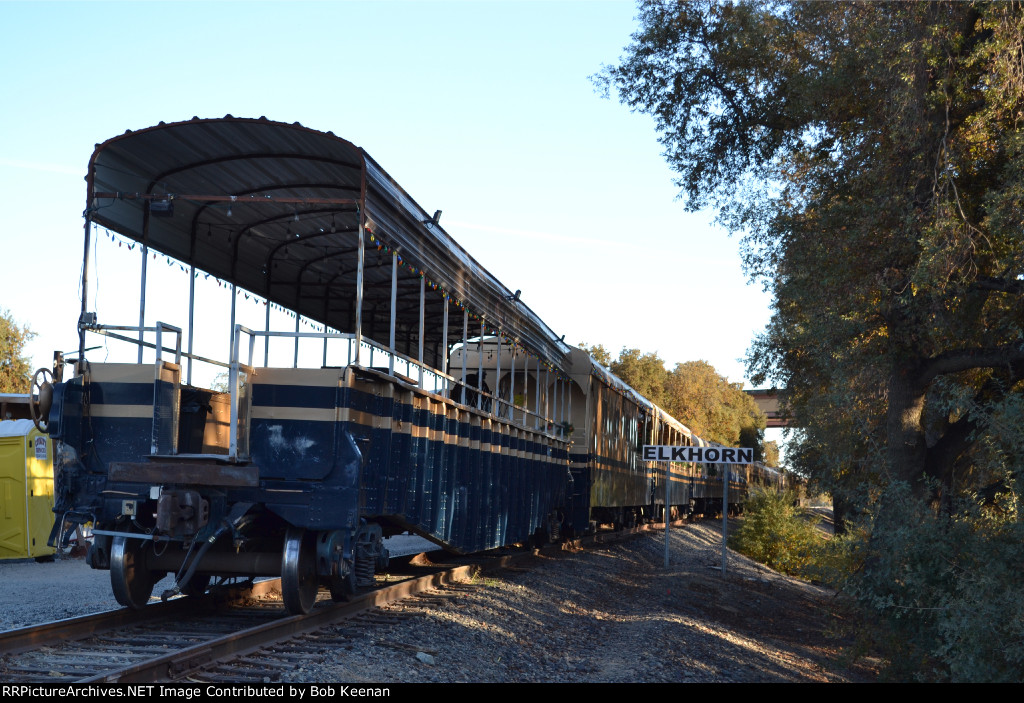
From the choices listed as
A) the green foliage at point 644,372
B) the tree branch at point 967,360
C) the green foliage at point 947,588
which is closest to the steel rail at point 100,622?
the green foliage at point 947,588

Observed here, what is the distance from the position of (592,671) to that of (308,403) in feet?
10.1

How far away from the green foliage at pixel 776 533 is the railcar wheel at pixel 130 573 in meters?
17.1

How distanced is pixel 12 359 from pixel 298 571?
3600 centimetres

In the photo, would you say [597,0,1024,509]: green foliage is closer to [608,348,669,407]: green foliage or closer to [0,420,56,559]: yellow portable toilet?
[0,420,56,559]: yellow portable toilet

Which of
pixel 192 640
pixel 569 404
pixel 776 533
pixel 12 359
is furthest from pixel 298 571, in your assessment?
pixel 12 359

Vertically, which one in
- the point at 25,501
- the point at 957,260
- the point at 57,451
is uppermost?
the point at 957,260

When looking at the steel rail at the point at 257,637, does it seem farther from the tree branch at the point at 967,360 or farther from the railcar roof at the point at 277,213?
the tree branch at the point at 967,360

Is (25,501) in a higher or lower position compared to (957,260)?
lower

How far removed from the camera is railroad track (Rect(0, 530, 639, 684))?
6086mm

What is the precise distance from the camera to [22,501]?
15.0m

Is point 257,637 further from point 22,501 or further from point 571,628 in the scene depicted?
point 22,501
